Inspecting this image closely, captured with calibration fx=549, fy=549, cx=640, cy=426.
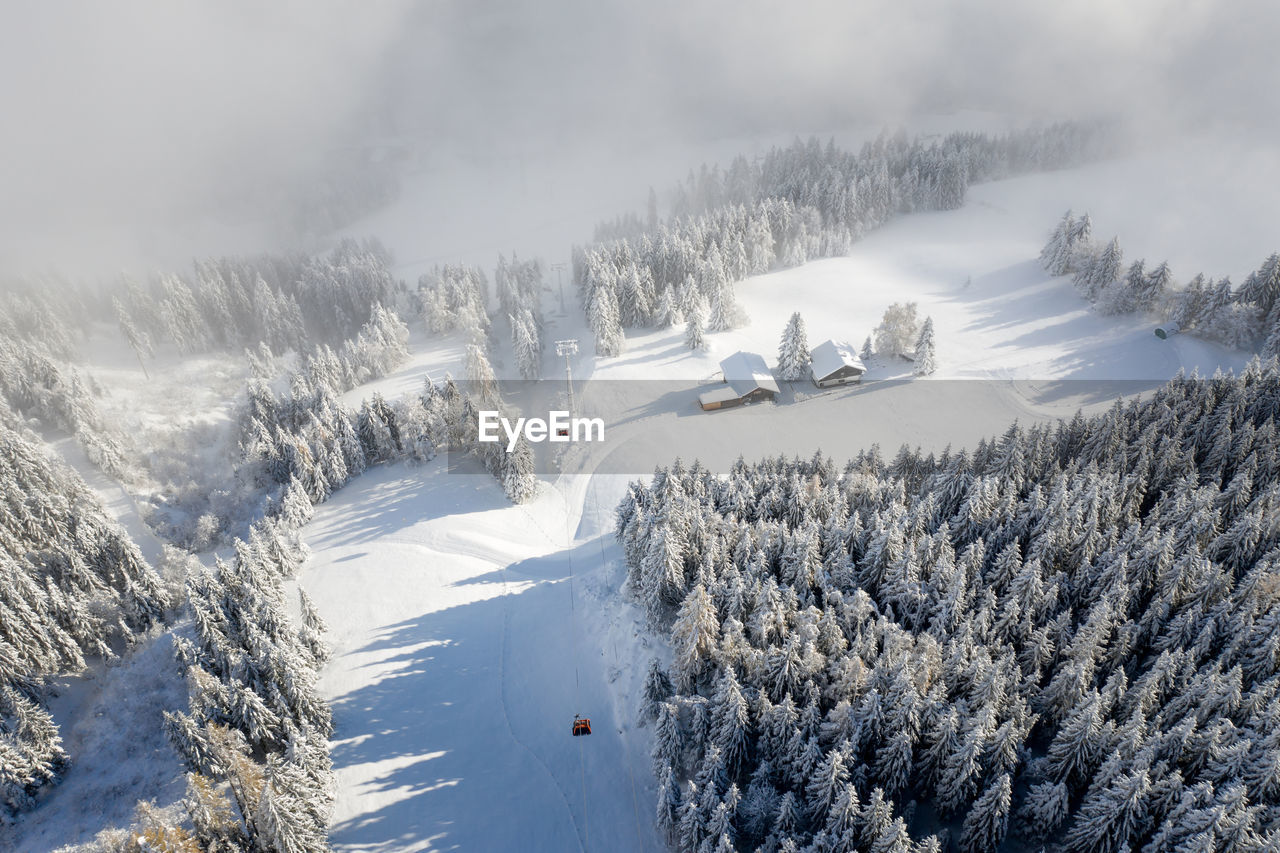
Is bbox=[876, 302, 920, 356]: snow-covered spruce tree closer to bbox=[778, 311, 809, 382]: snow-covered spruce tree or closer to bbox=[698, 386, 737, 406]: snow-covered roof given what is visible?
bbox=[778, 311, 809, 382]: snow-covered spruce tree

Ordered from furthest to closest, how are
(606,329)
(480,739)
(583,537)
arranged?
1. (606,329)
2. (583,537)
3. (480,739)

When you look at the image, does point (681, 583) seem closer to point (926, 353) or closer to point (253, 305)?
point (926, 353)

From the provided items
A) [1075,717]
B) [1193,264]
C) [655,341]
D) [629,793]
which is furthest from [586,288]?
[1193,264]

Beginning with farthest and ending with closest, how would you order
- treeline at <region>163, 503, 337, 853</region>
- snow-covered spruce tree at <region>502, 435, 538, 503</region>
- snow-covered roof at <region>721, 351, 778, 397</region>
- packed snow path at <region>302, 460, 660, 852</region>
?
snow-covered roof at <region>721, 351, 778, 397</region> < snow-covered spruce tree at <region>502, 435, 538, 503</region> < packed snow path at <region>302, 460, 660, 852</region> < treeline at <region>163, 503, 337, 853</region>

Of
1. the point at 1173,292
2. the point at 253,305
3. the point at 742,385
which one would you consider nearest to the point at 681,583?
the point at 742,385

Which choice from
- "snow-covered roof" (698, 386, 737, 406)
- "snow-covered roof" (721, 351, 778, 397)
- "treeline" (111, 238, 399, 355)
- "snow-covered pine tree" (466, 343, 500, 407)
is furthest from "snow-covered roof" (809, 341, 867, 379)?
"treeline" (111, 238, 399, 355)

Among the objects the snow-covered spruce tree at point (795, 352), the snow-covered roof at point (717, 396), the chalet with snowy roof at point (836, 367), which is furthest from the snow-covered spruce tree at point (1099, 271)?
the snow-covered roof at point (717, 396)

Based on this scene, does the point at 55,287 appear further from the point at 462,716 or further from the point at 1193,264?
the point at 1193,264
